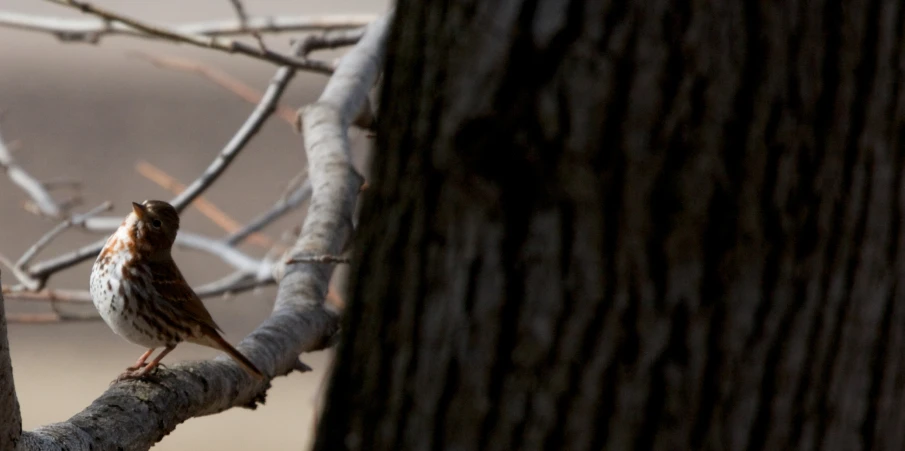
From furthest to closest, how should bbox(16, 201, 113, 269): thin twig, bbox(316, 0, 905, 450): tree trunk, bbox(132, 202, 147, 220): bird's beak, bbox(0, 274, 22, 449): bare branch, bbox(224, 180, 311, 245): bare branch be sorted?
bbox(224, 180, 311, 245): bare branch < bbox(16, 201, 113, 269): thin twig < bbox(132, 202, 147, 220): bird's beak < bbox(0, 274, 22, 449): bare branch < bbox(316, 0, 905, 450): tree trunk

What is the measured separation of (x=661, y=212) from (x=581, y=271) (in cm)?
14

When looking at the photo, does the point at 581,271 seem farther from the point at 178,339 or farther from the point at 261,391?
the point at 178,339

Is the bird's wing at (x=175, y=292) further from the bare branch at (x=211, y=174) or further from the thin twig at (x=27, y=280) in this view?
the thin twig at (x=27, y=280)

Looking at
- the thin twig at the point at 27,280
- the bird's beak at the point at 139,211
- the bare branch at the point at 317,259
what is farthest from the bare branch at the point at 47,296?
the bare branch at the point at 317,259

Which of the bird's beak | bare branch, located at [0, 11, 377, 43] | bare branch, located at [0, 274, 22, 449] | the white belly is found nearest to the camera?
bare branch, located at [0, 274, 22, 449]

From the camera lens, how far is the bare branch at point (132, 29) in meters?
4.98

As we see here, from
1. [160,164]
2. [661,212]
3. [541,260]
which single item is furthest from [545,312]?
[160,164]

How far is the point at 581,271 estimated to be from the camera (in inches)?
64.5

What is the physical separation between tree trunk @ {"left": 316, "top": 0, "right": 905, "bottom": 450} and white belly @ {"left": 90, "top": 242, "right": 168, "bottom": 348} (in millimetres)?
2582

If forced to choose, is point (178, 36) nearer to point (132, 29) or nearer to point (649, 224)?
point (132, 29)

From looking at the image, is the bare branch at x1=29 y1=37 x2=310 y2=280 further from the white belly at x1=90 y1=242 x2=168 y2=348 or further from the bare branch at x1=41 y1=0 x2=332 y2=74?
the white belly at x1=90 y1=242 x2=168 y2=348

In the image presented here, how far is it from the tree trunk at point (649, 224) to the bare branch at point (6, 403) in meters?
0.97

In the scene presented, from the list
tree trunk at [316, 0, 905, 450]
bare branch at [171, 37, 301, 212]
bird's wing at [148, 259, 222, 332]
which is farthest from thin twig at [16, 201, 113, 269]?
tree trunk at [316, 0, 905, 450]

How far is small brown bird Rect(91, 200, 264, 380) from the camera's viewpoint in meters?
4.09
